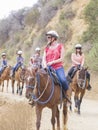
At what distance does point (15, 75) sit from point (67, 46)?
45.6 ft

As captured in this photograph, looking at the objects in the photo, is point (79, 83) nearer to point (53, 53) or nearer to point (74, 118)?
point (74, 118)

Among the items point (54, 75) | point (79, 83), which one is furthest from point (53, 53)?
point (79, 83)

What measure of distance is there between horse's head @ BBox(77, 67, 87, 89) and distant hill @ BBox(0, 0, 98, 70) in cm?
994

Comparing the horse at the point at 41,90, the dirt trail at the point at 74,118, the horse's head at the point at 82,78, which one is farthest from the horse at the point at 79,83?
the horse at the point at 41,90

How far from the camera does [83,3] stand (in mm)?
46562

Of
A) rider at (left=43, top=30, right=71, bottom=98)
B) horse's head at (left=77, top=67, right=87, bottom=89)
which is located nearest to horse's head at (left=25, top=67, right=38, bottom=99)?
rider at (left=43, top=30, right=71, bottom=98)

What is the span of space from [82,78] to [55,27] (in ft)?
89.3

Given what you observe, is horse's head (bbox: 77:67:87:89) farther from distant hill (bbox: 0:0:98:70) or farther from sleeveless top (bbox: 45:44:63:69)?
distant hill (bbox: 0:0:98:70)

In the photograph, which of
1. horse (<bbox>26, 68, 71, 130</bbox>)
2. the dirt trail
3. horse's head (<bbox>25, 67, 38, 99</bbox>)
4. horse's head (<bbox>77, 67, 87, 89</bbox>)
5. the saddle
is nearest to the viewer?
horse's head (<bbox>25, 67, 38, 99</bbox>)

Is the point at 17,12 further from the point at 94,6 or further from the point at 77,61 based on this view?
the point at 77,61

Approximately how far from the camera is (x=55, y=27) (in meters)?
45.2

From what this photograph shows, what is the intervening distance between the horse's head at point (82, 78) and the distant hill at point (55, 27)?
9.94m

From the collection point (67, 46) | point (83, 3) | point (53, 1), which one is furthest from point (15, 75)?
point (53, 1)

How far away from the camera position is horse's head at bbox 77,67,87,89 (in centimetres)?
1817
